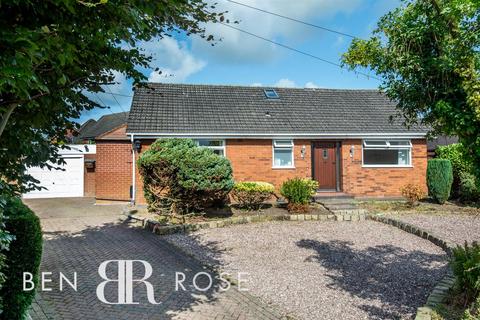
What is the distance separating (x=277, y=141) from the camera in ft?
45.4

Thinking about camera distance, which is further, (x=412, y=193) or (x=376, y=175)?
(x=376, y=175)

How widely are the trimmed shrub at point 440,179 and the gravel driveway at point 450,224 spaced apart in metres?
2.11

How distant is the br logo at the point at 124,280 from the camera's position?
471 centimetres

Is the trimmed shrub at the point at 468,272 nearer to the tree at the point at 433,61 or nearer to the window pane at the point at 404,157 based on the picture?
the tree at the point at 433,61

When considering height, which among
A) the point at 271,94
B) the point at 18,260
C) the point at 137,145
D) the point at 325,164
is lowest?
the point at 18,260

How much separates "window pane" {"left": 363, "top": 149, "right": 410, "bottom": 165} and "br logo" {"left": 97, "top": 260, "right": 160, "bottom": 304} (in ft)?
36.0

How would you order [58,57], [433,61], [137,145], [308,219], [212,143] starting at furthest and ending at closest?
[212,143]
[137,145]
[308,219]
[433,61]
[58,57]

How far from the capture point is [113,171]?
15.0 metres

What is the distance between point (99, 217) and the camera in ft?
37.4

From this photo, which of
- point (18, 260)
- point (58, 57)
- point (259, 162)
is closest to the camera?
point (58, 57)

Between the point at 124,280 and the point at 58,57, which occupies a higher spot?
the point at 58,57

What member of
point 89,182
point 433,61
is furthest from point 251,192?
point 89,182

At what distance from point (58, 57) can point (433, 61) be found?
337 centimetres

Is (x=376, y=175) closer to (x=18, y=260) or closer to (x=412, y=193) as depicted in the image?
(x=412, y=193)
